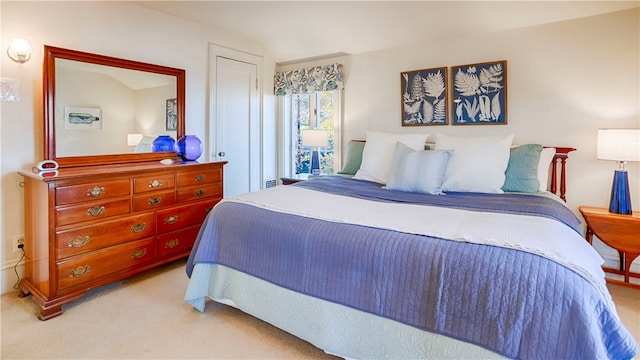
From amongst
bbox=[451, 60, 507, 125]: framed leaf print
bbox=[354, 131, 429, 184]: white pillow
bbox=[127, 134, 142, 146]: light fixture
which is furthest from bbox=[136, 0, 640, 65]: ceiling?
bbox=[127, 134, 142, 146]: light fixture

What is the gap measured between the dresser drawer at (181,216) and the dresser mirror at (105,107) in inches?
23.4

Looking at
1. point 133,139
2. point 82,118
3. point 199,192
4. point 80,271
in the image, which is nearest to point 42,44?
point 82,118

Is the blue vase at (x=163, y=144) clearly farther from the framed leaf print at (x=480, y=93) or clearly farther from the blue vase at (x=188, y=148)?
the framed leaf print at (x=480, y=93)

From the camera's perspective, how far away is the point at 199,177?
9.84ft

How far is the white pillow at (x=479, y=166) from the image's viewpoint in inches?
99.8

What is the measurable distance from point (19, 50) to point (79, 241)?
1357mm

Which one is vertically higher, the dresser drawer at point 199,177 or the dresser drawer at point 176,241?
the dresser drawer at point 199,177

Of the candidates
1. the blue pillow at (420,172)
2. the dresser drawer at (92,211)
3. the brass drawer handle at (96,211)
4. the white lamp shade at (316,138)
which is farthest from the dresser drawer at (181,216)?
the blue pillow at (420,172)

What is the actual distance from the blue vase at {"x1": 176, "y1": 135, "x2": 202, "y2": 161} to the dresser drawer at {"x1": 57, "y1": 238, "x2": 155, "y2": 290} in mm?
889

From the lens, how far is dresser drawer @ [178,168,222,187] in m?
2.86

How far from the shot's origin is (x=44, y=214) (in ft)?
7.05

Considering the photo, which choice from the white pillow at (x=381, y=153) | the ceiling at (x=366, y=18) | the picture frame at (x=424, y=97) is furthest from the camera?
the picture frame at (x=424, y=97)

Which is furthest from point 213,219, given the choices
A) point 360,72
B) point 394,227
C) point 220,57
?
point 360,72

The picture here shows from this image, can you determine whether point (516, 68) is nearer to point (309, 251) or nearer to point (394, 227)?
point (394, 227)
